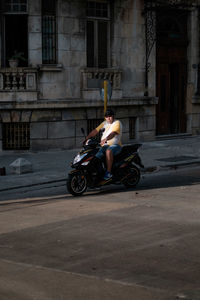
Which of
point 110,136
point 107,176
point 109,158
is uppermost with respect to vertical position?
point 110,136

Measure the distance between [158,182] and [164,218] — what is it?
13.5 ft

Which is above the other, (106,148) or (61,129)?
(61,129)

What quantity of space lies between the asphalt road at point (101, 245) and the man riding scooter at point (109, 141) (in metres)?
0.64

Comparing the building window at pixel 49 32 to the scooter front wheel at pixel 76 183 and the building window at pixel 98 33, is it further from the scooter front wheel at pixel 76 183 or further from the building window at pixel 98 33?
the scooter front wheel at pixel 76 183

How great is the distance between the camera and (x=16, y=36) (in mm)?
19781

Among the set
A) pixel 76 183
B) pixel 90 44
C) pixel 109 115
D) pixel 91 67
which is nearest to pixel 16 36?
pixel 90 44

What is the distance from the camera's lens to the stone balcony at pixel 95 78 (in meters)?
20.3

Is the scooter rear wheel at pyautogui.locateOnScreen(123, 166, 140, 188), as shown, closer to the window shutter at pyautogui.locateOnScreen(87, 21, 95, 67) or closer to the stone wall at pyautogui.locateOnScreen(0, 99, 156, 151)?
the stone wall at pyautogui.locateOnScreen(0, 99, 156, 151)

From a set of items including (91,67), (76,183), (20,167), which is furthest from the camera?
(91,67)

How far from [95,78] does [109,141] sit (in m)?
8.67

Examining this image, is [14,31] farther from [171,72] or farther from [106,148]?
[106,148]

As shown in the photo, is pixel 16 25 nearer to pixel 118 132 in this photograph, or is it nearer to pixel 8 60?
pixel 8 60

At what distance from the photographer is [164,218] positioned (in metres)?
9.47

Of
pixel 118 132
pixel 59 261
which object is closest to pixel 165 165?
pixel 118 132
